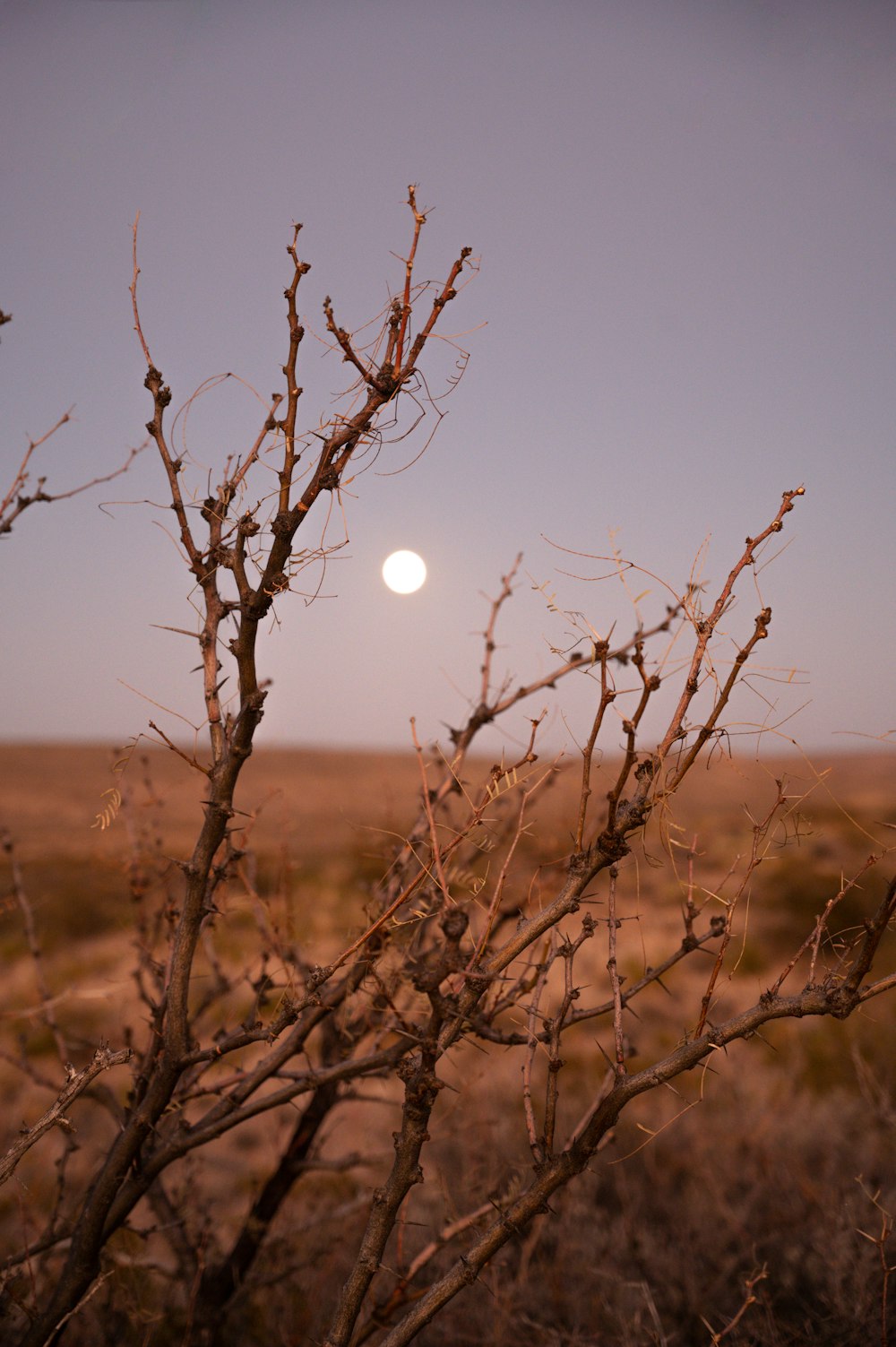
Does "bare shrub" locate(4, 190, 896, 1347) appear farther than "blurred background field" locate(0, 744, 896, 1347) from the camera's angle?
No

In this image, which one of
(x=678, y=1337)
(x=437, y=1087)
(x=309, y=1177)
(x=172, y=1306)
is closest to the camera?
(x=437, y=1087)

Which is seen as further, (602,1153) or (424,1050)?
(602,1153)

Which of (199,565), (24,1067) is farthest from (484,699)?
(24,1067)

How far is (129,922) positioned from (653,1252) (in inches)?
144

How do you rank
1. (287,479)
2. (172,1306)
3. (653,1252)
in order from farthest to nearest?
1. (653,1252)
2. (172,1306)
3. (287,479)

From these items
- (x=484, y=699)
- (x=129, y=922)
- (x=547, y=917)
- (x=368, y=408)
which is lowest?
(x=129, y=922)

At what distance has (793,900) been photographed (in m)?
13.8

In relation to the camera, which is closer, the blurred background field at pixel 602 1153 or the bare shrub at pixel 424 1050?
the bare shrub at pixel 424 1050

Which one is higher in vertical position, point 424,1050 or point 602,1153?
point 424,1050

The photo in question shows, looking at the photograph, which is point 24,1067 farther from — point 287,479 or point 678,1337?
point 678,1337

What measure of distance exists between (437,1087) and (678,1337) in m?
3.44

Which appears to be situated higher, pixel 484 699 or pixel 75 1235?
pixel 484 699

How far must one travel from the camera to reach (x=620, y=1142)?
6859 millimetres

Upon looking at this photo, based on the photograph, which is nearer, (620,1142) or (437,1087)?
(437,1087)
